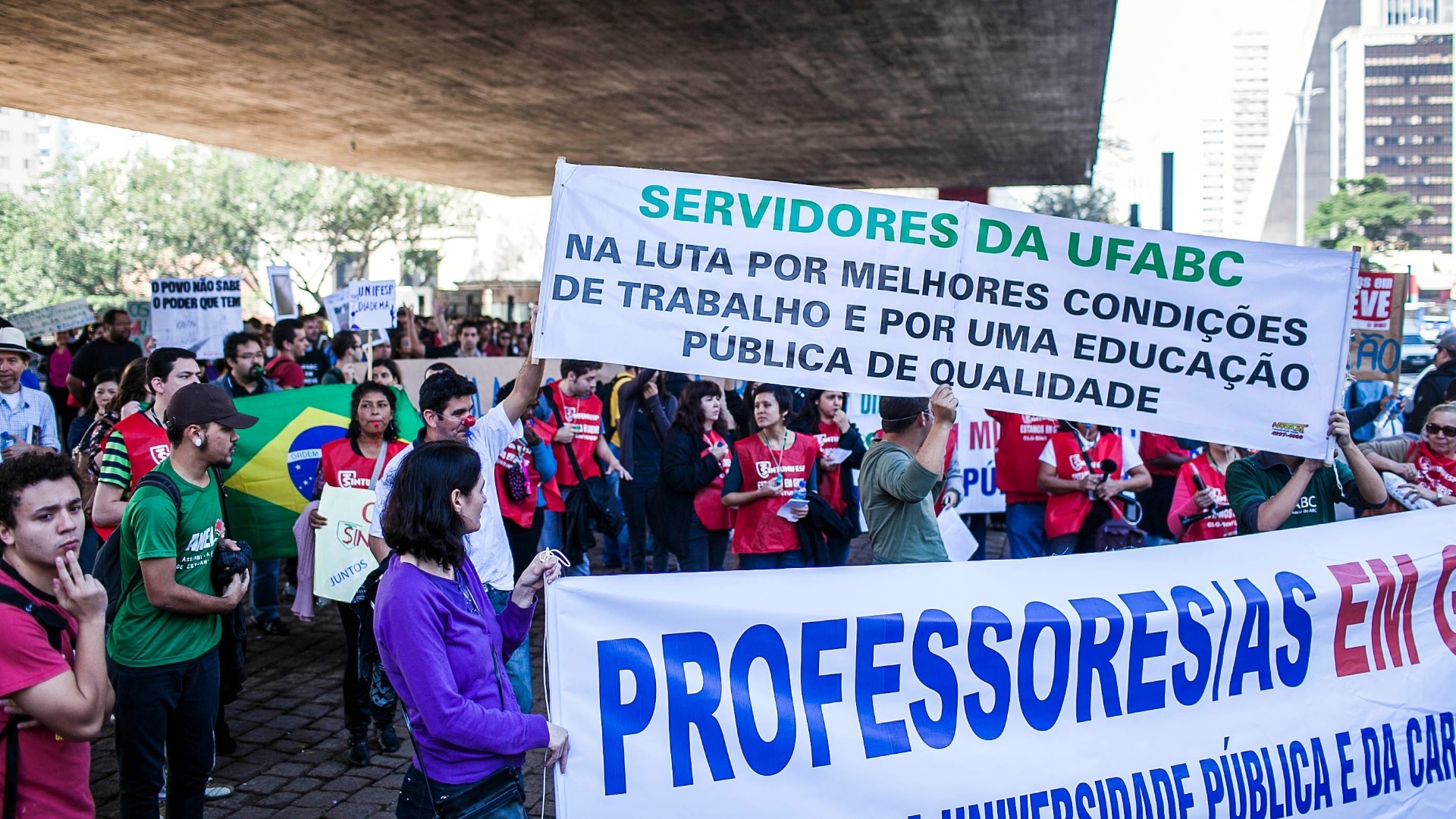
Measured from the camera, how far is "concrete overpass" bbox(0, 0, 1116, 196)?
549 inches

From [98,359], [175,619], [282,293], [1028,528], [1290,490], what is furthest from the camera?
[282,293]

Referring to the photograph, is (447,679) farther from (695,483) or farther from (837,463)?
(837,463)

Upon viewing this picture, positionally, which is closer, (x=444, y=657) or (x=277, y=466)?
(x=444, y=657)

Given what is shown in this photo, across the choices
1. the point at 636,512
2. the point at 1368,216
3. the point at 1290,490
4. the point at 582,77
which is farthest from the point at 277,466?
the point at 1368,216

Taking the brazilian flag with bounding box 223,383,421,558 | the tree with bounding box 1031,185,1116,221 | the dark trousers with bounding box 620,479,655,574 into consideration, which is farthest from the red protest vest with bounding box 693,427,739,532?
the tree with bounding box 1031,185,1116,221

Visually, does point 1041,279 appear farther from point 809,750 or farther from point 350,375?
point 350,375

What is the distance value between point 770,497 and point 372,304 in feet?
21.6

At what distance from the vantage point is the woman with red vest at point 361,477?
5.93 metres

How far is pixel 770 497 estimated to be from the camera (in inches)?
269

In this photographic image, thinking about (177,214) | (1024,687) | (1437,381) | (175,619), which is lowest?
(1024,687)

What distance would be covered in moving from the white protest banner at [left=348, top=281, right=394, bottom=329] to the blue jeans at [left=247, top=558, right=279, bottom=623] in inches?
147

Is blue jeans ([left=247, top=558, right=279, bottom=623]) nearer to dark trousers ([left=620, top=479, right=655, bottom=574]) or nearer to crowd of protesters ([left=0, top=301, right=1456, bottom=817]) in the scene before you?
crowd of protesters ([left=0, top=301, right=1456, bottom=817])

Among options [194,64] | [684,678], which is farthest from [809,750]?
[194,64]

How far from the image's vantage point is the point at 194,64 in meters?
16.2
